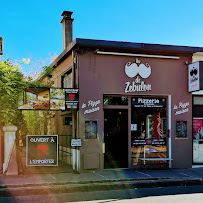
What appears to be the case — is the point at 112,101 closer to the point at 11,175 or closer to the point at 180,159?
the point at 180,159

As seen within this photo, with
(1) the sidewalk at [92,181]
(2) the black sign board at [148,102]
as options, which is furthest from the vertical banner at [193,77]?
(1) the sidewalk at [92,181]

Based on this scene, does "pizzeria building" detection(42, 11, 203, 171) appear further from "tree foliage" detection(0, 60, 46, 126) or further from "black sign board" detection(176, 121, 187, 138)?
"tree foliage" detection(0, 60, 46, 126)

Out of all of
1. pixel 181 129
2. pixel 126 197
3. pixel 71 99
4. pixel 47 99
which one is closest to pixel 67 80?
pixel 71 99

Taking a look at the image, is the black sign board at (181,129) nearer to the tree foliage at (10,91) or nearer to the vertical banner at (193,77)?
the vertical banner at (193,77)

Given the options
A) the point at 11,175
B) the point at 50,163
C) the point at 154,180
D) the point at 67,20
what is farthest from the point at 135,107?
the point at 67,20

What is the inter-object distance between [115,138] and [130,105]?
1.28m

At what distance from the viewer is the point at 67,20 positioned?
14102 millimetres

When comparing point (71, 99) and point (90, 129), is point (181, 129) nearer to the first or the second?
point (90, 129)

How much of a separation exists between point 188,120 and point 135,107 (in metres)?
2.06

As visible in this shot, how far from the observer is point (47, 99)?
33.1 feet

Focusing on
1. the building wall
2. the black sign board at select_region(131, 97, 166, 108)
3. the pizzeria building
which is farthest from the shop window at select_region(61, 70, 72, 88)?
the black sign board at select_region(131, 97, 166, 108)

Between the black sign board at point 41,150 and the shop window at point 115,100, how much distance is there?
218 centimetres

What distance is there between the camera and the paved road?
725 cm

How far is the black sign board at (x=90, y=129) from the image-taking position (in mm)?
10320
